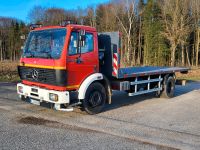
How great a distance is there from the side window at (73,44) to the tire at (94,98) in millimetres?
1185

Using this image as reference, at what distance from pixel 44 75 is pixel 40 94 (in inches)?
21.2

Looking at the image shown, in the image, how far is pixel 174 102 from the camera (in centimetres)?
1084

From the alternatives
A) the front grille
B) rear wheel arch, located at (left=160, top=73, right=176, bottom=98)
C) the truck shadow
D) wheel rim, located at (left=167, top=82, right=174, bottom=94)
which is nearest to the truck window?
the front grille

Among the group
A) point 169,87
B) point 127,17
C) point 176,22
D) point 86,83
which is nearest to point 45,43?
point 86,83

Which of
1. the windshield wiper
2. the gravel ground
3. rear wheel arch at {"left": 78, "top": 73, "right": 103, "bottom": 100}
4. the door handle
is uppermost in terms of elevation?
the windshield wiper

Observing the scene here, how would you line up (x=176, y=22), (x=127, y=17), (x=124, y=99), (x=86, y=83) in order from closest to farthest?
(x=86, y=83)
(x=124, y=99)
(x=176, y=22)
(x=127, y=17)

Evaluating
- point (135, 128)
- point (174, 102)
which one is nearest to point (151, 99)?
point (174, 102)

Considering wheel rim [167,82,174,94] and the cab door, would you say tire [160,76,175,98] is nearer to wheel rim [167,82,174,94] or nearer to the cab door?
wheel rim [167,82,174,94]

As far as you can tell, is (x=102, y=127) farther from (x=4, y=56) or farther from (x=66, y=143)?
(x=4, y=56)

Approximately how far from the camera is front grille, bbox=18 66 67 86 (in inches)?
297

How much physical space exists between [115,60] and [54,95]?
2.42m

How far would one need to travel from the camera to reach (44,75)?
312 inches

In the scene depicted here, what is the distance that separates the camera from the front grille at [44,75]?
7.55 metres

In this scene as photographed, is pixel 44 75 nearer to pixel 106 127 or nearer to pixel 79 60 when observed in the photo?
pixel 79 60
